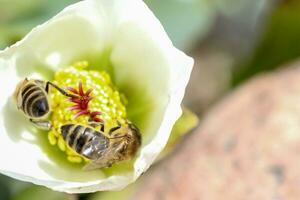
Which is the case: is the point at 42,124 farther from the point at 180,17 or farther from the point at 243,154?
the point at 180,17

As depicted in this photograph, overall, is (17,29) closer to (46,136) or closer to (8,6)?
(8,6)

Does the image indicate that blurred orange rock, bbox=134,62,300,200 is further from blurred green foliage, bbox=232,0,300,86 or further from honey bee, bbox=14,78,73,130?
honey bee, bbox=14,78,73,130

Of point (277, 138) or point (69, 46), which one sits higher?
point (69, 46)

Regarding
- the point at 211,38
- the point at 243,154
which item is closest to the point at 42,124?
the point at 243,154

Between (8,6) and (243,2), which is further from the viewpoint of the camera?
(243,2)

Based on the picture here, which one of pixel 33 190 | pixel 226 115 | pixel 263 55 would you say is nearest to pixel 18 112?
pixel 33 190
